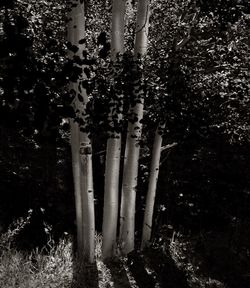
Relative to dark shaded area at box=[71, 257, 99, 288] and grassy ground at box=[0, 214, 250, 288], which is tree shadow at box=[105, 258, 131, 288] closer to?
grassy ground at box=[0, 214, 250, 288]

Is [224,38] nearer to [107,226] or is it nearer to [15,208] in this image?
[107,226]

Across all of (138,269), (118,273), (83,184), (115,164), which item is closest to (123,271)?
(118,273)

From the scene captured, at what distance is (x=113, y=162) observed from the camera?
7258mm

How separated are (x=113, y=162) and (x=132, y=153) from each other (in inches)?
18.4

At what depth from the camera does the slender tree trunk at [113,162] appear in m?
6.32

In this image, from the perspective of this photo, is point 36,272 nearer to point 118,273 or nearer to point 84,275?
point 84,275

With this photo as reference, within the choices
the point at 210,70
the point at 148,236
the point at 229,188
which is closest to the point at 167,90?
the point at 210,70

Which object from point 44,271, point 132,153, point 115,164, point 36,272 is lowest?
point 36,272

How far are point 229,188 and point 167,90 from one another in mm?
4474

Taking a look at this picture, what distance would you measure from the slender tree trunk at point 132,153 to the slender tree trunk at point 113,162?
0.87 feet

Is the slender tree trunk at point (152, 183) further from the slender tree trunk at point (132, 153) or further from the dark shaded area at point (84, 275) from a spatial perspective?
the dark shaded area at point (84, 275)

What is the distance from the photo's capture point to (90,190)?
7.12m

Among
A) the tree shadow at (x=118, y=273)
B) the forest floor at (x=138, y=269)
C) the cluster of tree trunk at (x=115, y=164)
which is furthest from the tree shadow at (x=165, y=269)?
the tree shadow at (x=118, y=273)

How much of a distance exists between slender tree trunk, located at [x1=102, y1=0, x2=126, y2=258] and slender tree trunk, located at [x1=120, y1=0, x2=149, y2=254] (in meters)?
0.27
